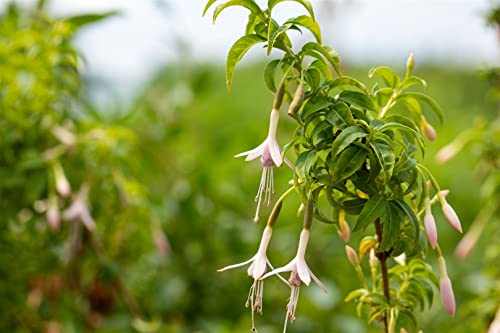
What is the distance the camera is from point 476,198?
7.51 feet

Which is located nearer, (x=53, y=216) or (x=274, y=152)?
(x=274, y=152)

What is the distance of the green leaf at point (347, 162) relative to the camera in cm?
43

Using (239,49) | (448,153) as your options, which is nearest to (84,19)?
(448,153)

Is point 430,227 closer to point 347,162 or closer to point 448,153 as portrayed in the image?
point 347,162

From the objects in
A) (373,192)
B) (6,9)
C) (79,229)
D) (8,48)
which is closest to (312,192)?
(373,192)

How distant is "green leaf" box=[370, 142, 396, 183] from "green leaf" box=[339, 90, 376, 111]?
3cm

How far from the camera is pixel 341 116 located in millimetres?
446

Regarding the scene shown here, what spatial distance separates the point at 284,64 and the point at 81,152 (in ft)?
2.17

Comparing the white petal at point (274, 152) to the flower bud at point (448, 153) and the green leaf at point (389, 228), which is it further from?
the flower bud at point (448, 153)

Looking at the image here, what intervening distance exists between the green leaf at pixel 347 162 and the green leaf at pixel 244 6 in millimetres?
107

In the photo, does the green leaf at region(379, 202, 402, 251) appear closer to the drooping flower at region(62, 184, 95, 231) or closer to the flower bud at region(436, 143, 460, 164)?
the flower bud at region(436, 143, 460, 164)

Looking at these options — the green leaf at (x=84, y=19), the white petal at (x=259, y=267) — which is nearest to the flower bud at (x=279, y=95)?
the white petal at (x=259, y=267)

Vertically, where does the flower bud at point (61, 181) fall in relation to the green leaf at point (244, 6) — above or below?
below

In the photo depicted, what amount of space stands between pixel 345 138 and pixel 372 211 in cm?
5
